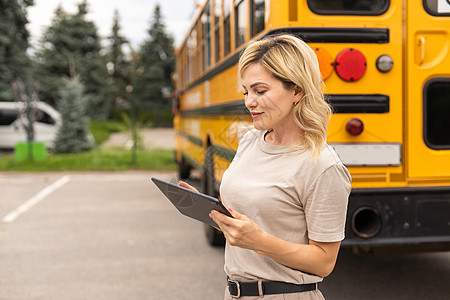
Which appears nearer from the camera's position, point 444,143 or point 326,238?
point 326,238

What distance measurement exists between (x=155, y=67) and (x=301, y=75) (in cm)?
4571

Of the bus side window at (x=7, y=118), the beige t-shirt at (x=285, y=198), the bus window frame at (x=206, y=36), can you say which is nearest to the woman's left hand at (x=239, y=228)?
the beige t-shirt at (x=285, y=198)

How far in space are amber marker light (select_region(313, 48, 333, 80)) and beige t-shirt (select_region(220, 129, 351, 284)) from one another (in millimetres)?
1880

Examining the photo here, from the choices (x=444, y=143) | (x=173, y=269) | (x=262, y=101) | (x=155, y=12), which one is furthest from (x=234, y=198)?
(x=155, y=12)

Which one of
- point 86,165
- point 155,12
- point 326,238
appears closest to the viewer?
point 326,238

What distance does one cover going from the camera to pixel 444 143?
3828 mm

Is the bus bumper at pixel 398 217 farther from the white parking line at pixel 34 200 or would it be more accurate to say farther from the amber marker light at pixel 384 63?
the white parking line at pixel 34 200

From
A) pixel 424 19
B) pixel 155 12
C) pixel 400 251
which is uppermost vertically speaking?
pixel 155 12

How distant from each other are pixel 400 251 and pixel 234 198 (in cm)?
251

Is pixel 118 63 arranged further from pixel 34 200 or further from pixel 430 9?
pixel 430 9

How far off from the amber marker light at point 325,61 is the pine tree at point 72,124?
1459cm

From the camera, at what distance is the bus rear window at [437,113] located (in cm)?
377

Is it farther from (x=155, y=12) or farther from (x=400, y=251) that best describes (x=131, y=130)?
(x=155, y=12)

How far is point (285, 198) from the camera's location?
167 centimetres
